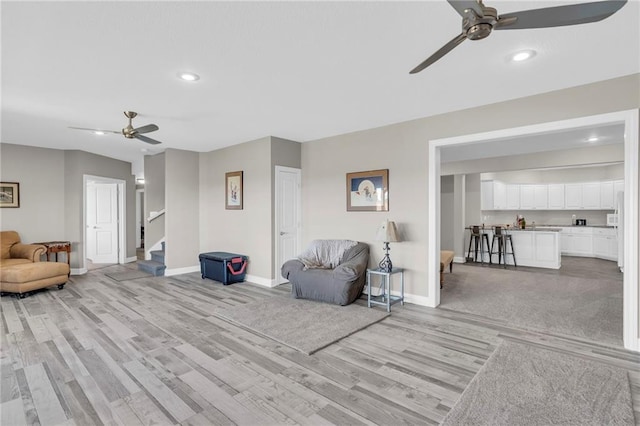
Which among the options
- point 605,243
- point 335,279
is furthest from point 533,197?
point 335,279

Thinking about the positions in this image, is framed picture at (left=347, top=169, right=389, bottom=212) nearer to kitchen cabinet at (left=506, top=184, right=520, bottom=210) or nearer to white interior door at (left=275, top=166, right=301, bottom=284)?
white interior door at (left=275, top=166, right=301, bottom=284)

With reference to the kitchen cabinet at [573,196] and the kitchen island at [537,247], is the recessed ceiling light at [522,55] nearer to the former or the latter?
the kitchen island at [537,247]

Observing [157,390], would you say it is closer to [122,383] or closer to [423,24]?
[122,383]

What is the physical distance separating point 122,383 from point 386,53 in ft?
10.9

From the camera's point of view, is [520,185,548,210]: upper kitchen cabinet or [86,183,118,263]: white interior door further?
[520,185,548,210]: upper kitchen cabinet

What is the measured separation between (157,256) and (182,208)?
1.33m

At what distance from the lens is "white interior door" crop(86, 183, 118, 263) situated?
792 cm

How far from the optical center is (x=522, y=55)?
266cm

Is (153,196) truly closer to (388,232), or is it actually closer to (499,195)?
(388,232)

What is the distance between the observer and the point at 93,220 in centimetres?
793

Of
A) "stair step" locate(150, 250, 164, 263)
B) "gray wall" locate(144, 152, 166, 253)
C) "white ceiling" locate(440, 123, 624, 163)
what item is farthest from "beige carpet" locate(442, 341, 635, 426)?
"gray wall" locate(144, 152, 166, 253)

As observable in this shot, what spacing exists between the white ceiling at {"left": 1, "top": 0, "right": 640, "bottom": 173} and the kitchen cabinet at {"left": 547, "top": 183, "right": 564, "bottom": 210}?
7.46 m

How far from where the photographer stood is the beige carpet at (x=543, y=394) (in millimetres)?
2033

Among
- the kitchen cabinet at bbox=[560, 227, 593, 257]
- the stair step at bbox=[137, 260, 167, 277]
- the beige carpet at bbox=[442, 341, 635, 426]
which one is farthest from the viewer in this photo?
the kitchen cabinet at bbox=[560, 227, 593, 257]
